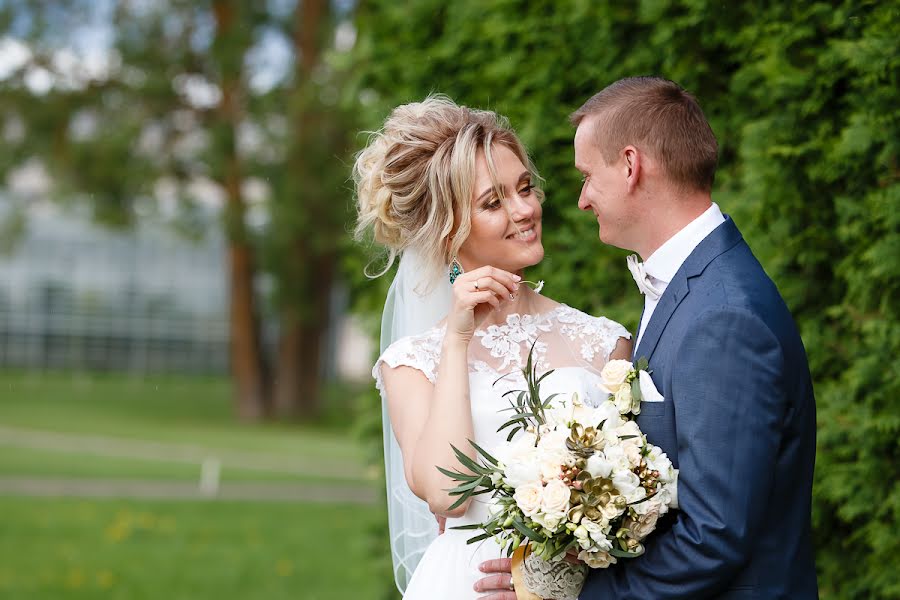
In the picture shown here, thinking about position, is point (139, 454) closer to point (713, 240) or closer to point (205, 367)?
point (713, 240)

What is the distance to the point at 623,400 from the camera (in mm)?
A: 2379

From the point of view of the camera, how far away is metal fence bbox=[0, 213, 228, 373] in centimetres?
3728

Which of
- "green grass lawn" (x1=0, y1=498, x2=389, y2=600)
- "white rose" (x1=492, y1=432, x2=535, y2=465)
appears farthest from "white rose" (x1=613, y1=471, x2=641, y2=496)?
"green grass lawn" (x1=0, y1=498, x2=389, y2=600)

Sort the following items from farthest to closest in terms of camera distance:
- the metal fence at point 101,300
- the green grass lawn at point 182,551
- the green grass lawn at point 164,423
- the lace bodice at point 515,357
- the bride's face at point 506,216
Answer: the metal fence at point 101,300, the green grass lawn at point 164,423, the green grass lawn at point 182,551, the bride's face at point 506,216, the lace bodice at point 515,357

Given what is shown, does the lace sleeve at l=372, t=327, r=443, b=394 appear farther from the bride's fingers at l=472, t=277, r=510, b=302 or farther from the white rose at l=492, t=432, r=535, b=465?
the white rose at l=492, t=432, r=535, b=465

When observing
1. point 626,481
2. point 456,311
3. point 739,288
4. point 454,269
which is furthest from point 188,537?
point 739,288

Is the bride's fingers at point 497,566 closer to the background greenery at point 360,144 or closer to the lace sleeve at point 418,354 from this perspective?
the lace sleeve at point 418,354

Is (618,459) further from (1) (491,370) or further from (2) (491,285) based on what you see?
(1) (491,370)

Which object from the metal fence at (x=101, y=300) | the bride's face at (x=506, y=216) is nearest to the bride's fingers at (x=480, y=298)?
the bride's face at (x=506, y=216)

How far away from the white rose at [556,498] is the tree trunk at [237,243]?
19654 millimetres

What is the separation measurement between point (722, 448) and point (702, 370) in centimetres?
17

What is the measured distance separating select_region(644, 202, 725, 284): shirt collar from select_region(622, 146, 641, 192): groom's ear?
17 cm

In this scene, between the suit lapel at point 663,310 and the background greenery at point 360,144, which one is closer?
the suit lapel at point 663,310

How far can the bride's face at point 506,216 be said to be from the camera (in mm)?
3154
